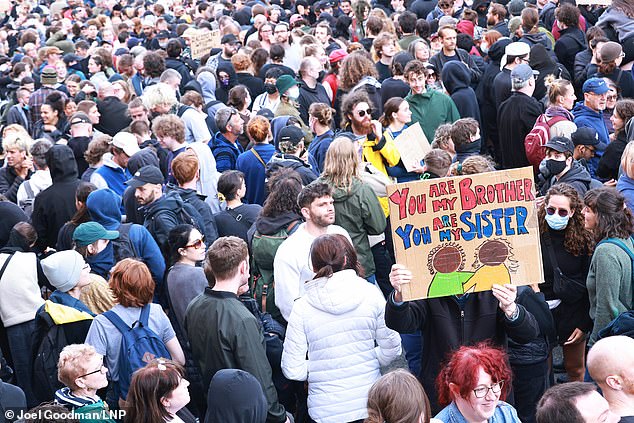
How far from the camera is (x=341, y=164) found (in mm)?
6969

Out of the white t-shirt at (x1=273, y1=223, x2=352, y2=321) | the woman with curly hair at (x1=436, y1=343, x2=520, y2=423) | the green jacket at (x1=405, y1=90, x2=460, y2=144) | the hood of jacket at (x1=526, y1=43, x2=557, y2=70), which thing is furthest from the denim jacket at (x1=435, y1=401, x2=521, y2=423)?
the hood of jacket at (x1=526, y1=43, x2=557, y2=70)

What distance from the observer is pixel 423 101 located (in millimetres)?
9703

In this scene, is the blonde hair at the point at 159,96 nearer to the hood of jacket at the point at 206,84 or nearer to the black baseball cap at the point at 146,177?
the hood of jacket at the point at 206,84

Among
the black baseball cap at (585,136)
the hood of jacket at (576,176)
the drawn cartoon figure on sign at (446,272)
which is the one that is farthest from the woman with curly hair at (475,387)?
the black baseball cap at (585,136)

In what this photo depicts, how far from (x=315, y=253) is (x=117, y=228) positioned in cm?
238

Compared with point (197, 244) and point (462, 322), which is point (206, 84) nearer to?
point (197, 244)

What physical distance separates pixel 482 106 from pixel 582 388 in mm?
7651

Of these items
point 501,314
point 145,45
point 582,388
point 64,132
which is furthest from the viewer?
point 145,45

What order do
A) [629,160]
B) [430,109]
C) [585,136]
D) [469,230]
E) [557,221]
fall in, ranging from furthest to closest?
[430,109]
[585,136]
[629,160]
[557,221]
[469,230]

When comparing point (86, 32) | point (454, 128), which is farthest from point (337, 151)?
point (86, 32)

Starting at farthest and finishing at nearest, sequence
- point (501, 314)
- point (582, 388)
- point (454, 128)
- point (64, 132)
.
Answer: point (64, 132), point (454, 128), point (501, 314), point (582, 388)

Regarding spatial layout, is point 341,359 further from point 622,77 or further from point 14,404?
point 622,77

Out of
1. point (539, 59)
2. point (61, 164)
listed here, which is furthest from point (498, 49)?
point (61, 164)

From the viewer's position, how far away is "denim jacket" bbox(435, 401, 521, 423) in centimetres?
428
